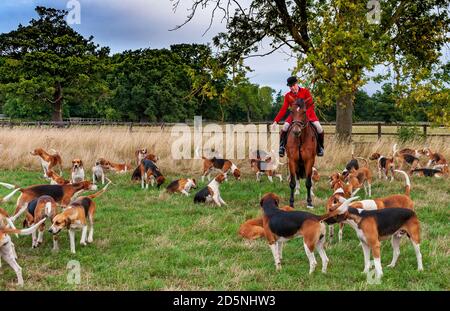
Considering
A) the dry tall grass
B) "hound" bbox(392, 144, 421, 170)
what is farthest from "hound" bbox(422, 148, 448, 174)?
the dry tall grass

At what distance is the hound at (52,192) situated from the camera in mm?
7535

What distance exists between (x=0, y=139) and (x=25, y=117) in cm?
3372

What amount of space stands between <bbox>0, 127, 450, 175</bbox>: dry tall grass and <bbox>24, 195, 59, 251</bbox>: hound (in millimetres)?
7679

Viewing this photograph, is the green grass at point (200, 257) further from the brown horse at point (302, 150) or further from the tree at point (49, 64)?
the tree at point (49, 64)

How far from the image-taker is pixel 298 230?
5457mm

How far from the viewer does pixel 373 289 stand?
500 cm

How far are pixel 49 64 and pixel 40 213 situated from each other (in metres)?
33.6

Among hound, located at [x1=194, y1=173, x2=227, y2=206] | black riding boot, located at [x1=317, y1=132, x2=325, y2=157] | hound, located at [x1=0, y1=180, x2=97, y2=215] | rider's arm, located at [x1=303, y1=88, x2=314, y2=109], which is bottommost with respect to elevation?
hound, located at [x1=194, y1=173, x2=227, y2=206]

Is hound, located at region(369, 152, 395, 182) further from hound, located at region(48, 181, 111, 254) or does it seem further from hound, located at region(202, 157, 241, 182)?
hound, located at region(48, 181, 111, 254)

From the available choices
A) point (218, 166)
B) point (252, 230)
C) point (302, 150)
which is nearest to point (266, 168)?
point (218, 166)

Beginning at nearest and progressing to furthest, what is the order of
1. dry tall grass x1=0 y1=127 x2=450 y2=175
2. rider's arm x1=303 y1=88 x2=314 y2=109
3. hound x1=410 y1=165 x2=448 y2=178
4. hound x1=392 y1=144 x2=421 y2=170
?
rider's arm x1=303 y1=88 x2=314 y2=109 → hound x1=410 y1=165 x2=448 y2=178 → hound x1=392 y1=144 x2=421 y2=170 → dry tall grass x1=0 y1=127 x2=450 y2=175

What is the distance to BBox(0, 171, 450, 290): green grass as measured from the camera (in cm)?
523

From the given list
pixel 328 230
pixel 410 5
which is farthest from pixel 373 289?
pixel 410 5

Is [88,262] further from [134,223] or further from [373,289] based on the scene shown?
[373,289]
